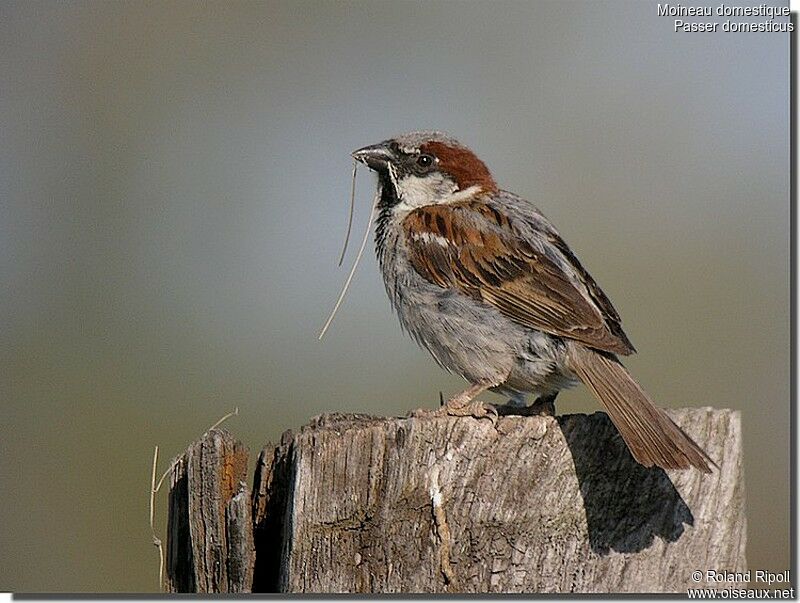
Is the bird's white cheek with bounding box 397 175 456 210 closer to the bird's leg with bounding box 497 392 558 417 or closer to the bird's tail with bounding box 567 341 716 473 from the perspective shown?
the bird's leg with bounding box 497 392 558 417

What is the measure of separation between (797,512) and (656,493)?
1.17 meters

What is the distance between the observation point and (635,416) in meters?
3.38

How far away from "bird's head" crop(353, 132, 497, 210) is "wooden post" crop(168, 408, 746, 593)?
7.05ft

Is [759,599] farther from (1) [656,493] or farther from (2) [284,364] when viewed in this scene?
(2) [284,364]

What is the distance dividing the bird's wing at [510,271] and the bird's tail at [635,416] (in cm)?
8

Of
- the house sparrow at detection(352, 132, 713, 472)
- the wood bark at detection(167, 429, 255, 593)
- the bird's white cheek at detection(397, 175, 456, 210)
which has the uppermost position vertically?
the bird's white cheek at detection(397, 175, 456, 210)

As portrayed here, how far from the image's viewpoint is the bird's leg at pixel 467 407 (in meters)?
3.44

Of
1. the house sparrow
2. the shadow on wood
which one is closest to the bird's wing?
the house sparrow

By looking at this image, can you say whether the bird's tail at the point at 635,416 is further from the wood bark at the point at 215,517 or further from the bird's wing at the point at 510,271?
the wood bark at the point at 215,517

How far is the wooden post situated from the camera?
9.62 ft

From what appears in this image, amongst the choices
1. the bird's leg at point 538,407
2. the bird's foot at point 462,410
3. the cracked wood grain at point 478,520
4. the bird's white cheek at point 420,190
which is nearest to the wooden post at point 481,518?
the cracked wood grain at point 478,520

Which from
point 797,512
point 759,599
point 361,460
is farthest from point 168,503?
point 797,512

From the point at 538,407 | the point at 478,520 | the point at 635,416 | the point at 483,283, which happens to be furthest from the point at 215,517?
the point at 538,407

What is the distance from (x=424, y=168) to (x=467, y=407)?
1.59m
